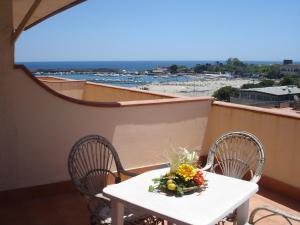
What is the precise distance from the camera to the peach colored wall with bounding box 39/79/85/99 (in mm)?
8531

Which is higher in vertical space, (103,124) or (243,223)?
(103,124)

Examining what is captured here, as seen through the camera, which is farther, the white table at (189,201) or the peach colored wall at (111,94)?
the peach colored wall at (111,94)

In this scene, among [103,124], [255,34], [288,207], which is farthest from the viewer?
[255,34]

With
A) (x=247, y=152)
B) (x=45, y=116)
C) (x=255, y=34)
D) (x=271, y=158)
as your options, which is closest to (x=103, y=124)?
(x=45, y=116)

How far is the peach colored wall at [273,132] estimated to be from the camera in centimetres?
458

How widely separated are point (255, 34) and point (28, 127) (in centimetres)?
11140

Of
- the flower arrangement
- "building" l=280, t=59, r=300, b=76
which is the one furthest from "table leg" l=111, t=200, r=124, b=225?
"building" l=280, t=59, r=300, b=76

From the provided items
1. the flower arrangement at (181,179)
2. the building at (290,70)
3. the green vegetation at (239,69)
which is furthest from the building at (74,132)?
→ the green vegetation at (239,69)

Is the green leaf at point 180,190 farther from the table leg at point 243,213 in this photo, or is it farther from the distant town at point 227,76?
the distant town at point 227,76

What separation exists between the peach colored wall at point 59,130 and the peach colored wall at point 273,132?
0.68m

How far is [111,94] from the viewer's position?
25.9 ft

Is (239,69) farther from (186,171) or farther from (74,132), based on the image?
(186,171)

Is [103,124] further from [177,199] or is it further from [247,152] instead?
[177,199]

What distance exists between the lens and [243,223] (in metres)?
2.66
